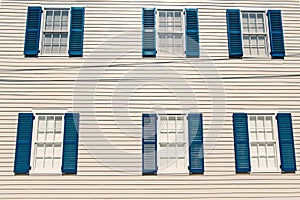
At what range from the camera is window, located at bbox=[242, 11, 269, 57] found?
13.6 m

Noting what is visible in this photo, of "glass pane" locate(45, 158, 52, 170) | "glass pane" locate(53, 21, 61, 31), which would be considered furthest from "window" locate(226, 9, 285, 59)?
"glass pane" locate(45, 158, 52, 170)

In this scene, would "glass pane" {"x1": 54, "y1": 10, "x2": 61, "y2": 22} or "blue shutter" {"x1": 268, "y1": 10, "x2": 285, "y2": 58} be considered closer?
"blue shutter" {"x1": 268, "y1": 10, "x2": 285, "y2": 58}

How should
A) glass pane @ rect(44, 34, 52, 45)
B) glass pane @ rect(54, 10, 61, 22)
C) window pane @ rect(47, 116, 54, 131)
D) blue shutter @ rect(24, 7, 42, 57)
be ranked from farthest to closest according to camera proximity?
glass pane @ rect(54, 10, 61, 22), glass pane @ rect(44, 34, 52, 45), blue shutter @ rect(24, 7, 42, 57), window pane @ rect(47, 116, 54, 131)

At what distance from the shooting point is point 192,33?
529 inches

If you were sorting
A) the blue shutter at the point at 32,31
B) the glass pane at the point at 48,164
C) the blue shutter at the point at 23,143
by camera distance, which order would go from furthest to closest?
the blue shutter at the point at 32,31 → the glass pane at the point at 48,164 → the blue shutter at the point at 23,143

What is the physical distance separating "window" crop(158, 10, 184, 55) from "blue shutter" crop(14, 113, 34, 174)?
4.69 meters

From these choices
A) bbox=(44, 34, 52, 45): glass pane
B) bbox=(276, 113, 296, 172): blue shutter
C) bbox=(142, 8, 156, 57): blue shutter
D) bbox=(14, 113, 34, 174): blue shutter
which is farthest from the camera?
bbox=(44, 34, 52, 45): glass pane

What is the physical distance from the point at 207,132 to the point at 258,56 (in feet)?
10.3

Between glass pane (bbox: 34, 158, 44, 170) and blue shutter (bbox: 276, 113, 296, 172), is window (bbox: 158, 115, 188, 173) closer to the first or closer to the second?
blue shutter (bbox: 276, 113, 296, 172)

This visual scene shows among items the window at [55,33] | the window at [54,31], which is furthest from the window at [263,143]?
the window at [55,33]

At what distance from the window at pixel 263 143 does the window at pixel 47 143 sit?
5.87 m

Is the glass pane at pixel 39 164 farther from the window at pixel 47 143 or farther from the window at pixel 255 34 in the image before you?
the window at pixel 255 34

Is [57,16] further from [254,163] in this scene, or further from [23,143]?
[254,163]

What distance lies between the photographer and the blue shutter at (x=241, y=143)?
12.2m
